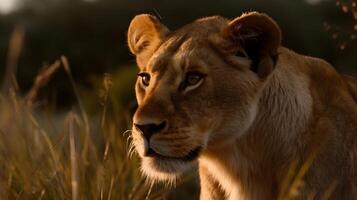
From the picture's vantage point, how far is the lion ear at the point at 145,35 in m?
5.21

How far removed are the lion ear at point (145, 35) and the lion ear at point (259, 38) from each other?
512mm

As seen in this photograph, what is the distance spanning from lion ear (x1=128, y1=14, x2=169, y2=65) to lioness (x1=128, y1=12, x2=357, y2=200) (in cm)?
10

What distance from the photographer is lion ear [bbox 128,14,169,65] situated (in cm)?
521

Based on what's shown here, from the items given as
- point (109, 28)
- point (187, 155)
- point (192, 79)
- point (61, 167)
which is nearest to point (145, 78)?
point (192, 79)

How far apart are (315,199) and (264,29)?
840 mm

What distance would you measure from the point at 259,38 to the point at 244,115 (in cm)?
38

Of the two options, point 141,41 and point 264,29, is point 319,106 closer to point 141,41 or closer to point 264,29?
point 264,29

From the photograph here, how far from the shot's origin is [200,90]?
4699 mm

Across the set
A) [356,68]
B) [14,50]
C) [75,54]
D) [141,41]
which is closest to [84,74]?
[75,54]

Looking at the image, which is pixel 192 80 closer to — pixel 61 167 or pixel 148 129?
pixel 148 129

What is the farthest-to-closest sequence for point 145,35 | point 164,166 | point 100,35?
1. point 100,35
2. point 145,35
3. point 164,166

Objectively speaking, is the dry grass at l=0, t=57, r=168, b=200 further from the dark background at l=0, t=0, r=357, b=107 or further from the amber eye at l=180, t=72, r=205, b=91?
the dark background at l=0, t=0, r=357, b=107

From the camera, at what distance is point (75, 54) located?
21.9 meters

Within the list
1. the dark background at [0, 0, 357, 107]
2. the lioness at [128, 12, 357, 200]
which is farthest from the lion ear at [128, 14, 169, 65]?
the dark background at [0, 0, 357, 107]
